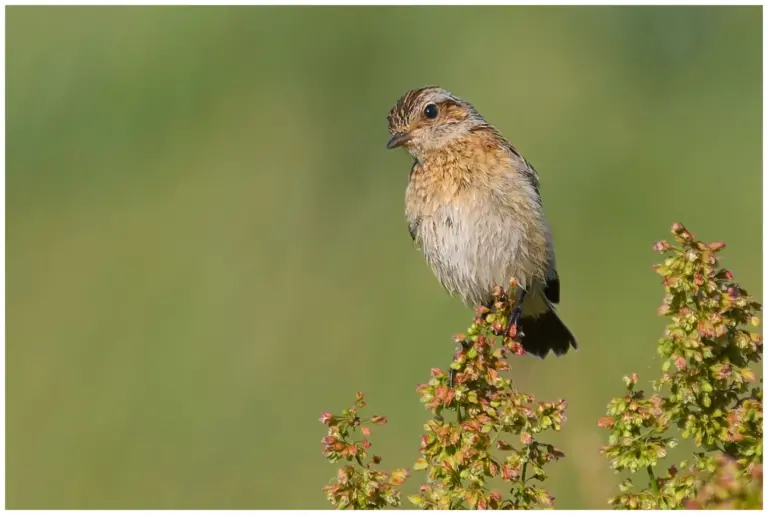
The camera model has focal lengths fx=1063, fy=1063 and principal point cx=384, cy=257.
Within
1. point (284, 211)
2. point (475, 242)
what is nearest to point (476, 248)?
point (475, 242)

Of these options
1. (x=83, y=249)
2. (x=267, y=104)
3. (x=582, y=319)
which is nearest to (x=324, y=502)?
(x=582, y=319)

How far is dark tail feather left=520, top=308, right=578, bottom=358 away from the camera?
5.91 meters

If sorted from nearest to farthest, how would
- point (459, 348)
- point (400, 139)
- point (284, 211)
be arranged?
point (459, 348)
point (400, 139)
point (284, 211)

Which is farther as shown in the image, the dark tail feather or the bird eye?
the dark tail feather

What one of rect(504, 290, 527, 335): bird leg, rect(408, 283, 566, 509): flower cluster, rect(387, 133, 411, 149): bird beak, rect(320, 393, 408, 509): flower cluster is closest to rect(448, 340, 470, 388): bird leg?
rect(408, 283, 566, 509): flower cluster

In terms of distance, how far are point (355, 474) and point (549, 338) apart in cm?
297

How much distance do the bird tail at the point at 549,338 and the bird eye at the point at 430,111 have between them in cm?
125

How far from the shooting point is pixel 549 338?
19.4 feet

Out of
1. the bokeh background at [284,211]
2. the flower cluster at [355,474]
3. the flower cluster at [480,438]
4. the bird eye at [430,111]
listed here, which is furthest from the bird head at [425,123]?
the flower cluster at [355,474]

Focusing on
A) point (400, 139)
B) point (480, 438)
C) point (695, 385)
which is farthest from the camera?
point (400, 139)

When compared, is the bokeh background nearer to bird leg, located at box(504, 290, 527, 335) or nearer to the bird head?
bird leg, located at box(504, 290, 527, 335)

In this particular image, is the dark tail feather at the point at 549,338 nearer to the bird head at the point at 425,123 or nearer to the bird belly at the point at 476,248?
the bird belly at the point at 476,248

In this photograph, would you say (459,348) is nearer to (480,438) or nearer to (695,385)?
(480,438)

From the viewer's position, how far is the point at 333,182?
7859 millimetres
